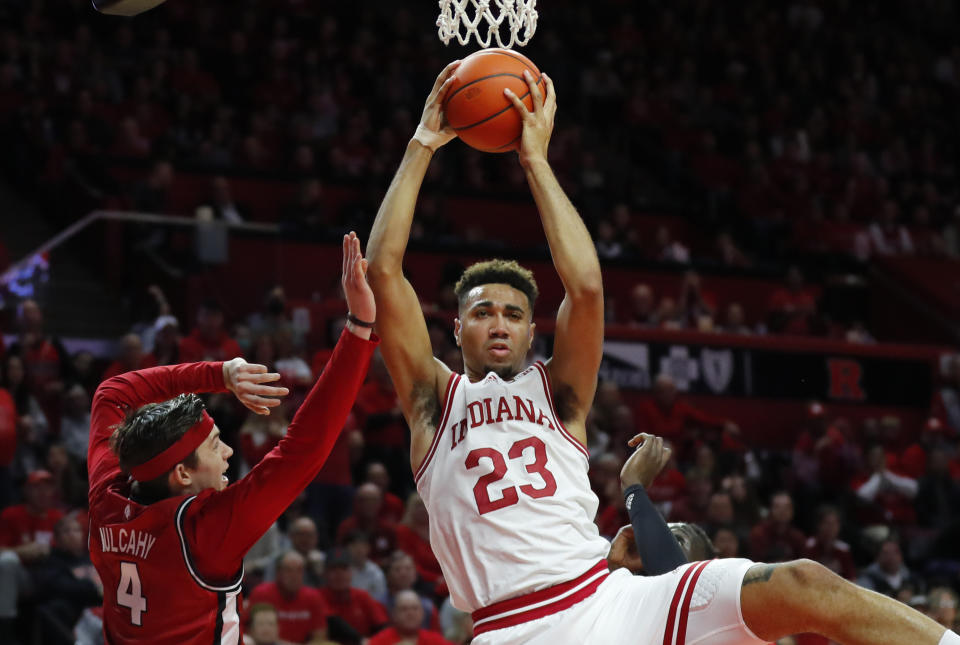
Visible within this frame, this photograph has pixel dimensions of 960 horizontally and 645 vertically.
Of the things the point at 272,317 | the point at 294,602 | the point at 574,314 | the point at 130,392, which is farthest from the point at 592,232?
the point at 130,392

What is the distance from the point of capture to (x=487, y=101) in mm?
5402

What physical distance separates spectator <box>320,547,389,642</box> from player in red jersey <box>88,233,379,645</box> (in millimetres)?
5509

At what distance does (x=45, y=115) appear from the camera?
1490 cm

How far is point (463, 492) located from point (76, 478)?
643 centimetres

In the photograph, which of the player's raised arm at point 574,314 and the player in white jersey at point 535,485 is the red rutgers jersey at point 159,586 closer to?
the player in white jersey at point 535,485

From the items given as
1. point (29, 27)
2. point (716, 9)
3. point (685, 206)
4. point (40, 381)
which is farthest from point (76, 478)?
point (716, 9)

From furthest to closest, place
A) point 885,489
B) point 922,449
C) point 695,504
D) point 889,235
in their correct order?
point 889,235
point 922,449
point 885,489
point 695,504

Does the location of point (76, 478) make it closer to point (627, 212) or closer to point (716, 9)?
point (627, 212)

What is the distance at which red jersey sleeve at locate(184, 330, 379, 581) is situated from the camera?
4.29 meters

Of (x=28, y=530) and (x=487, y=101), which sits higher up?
(x=487, y=101)

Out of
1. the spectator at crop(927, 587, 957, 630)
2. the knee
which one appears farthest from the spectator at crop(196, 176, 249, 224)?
the knee

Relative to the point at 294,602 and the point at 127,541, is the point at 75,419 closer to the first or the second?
the point at 294,602

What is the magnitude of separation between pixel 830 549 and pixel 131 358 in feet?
21.4

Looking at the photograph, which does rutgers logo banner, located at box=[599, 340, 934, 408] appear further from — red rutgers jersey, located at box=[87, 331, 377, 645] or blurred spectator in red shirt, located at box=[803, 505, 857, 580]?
red rutgers jersey, located at box=[87, 331, 377, 645]
